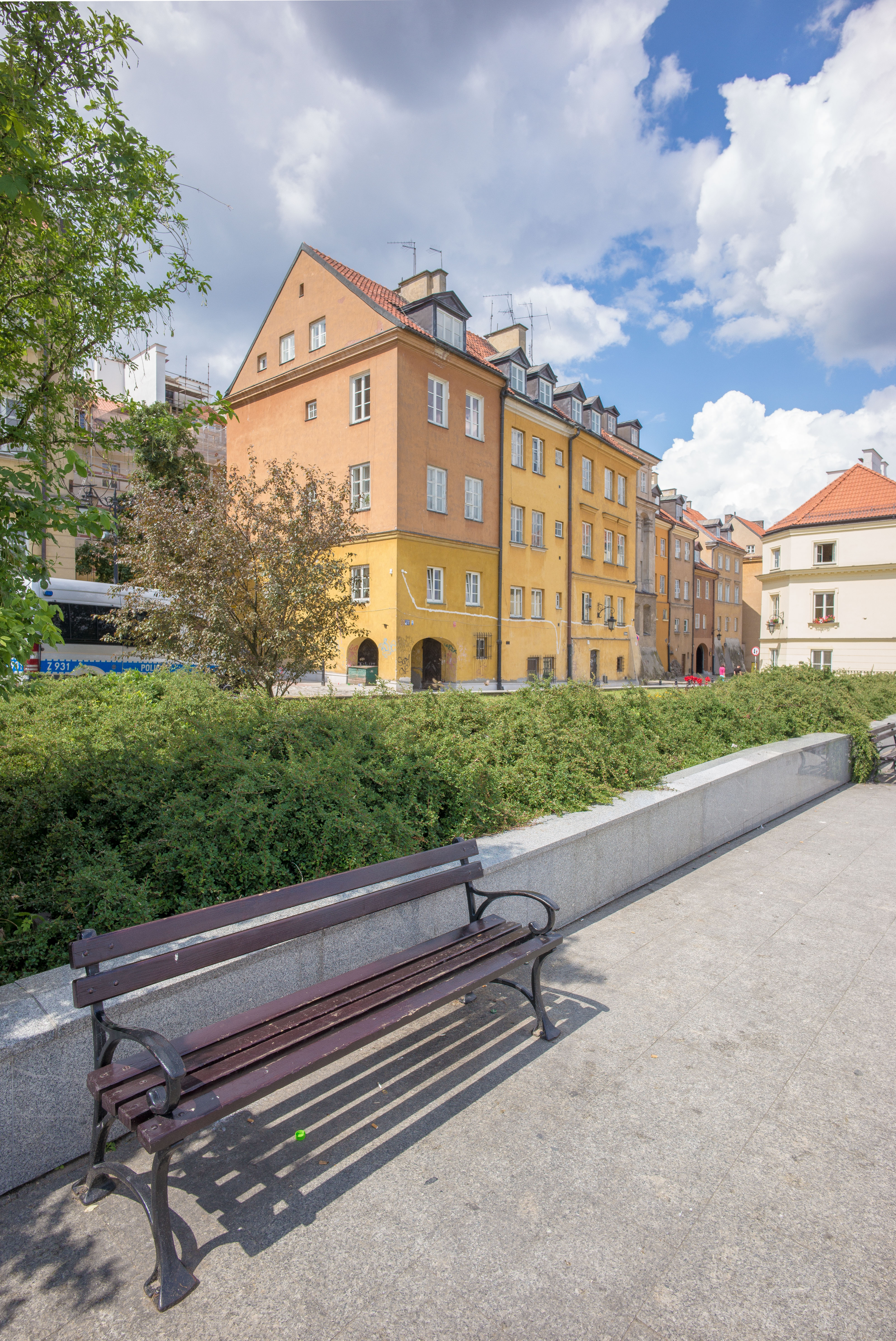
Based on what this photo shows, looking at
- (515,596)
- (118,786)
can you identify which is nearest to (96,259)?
(118,786)

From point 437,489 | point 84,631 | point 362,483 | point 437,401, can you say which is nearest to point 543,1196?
point 84,631

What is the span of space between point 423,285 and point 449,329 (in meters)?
4.39

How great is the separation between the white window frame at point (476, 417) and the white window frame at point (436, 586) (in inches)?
232

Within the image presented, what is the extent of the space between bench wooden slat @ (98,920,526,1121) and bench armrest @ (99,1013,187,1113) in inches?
2.1

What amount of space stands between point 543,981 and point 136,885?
2329mm

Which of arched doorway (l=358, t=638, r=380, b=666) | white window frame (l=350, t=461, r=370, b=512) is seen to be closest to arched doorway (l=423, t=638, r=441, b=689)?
arched doorway (l=358, t=638, r=380, b=666)

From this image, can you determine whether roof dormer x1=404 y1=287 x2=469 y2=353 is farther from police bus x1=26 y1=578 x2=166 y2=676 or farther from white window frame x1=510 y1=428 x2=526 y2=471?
police bus x1=26 y1=578 x2=166 y2=676

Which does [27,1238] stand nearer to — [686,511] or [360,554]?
[360,554]

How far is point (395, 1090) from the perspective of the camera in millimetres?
3129

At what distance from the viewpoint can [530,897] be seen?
151 inches

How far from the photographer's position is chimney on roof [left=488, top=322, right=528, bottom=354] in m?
35.5

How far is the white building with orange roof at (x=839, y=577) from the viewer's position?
42.4 m

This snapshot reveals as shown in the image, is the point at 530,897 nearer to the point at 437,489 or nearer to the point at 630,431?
the point at 437,489

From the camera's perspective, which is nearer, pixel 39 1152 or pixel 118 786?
pixel 39 1152
